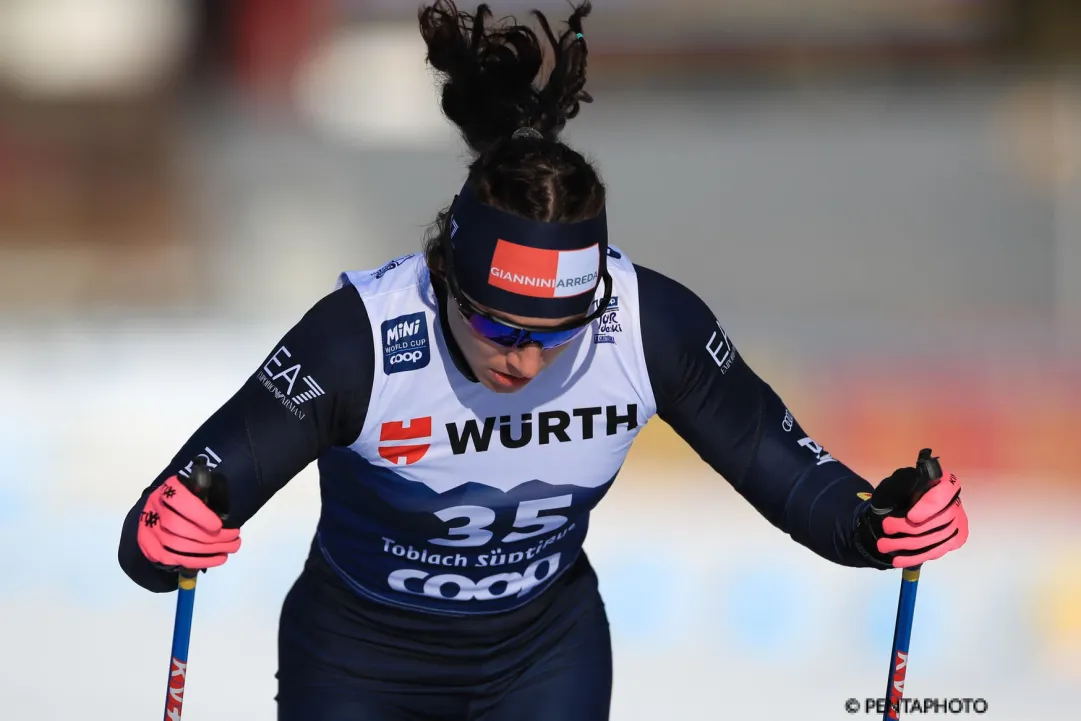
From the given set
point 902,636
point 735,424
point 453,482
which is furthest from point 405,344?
point 902,636

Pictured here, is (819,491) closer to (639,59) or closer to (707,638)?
(707,638)

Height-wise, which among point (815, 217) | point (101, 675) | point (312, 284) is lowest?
point (101, 675)

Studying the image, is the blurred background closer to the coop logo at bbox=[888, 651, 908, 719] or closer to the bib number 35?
the coop logo at bbox=[888, 651, 908, 719]

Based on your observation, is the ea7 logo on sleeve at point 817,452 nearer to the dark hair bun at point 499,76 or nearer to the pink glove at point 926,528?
the pink glove at point 926,528

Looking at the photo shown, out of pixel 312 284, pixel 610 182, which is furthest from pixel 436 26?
pixel 610 182

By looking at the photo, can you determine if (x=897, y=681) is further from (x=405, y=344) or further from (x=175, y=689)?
(x=175, y=689)

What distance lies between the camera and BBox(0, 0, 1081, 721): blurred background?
172 inches

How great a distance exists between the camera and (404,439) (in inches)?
96.9

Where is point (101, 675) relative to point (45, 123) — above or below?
below

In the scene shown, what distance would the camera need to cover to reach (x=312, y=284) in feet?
29.1

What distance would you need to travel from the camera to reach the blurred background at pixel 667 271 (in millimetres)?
4371

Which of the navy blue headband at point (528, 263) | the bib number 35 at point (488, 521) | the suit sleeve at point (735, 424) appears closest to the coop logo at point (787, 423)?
the suit sleeve at point (735, 424)

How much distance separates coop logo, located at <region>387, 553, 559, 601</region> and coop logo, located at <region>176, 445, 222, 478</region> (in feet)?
1.57

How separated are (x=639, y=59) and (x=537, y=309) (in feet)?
30.5
